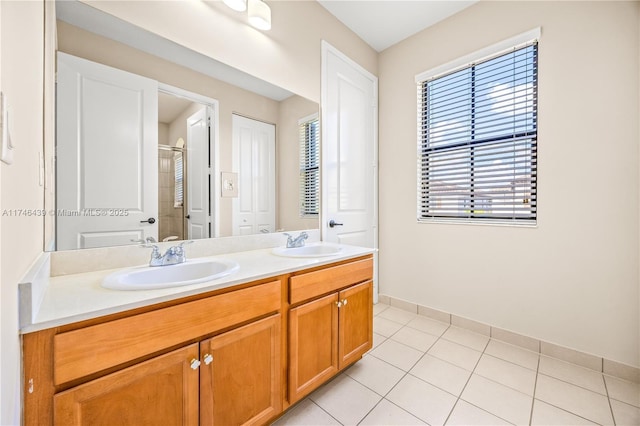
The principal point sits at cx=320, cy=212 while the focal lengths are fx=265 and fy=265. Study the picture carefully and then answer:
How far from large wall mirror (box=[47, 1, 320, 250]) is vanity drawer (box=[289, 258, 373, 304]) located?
614 mm

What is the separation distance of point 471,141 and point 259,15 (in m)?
1.90

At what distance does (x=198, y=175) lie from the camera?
154 centimetres

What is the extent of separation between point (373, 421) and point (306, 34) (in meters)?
2.64

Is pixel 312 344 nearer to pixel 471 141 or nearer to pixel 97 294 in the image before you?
pixel 97 294

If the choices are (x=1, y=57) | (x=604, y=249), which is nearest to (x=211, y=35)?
(x=1, y=57)

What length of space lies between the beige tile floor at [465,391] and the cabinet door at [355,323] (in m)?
0.16

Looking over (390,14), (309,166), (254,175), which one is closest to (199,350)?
(254,175)

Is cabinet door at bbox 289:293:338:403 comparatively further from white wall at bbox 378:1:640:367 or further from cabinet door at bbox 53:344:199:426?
white wall at bbox 378:1:640:367

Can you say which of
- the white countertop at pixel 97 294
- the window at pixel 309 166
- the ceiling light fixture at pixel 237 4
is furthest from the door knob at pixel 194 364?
the ceiling light fixture at pixel 237 4

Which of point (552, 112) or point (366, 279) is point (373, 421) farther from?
point (552, 112)

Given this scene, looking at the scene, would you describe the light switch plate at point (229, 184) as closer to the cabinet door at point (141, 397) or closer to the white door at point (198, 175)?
the white door at point (198, 175)

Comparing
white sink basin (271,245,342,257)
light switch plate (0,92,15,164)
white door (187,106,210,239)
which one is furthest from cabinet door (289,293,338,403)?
light switch plate (0,92,15,164)

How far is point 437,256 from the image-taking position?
2.51m

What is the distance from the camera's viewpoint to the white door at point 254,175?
Result: 174cm
